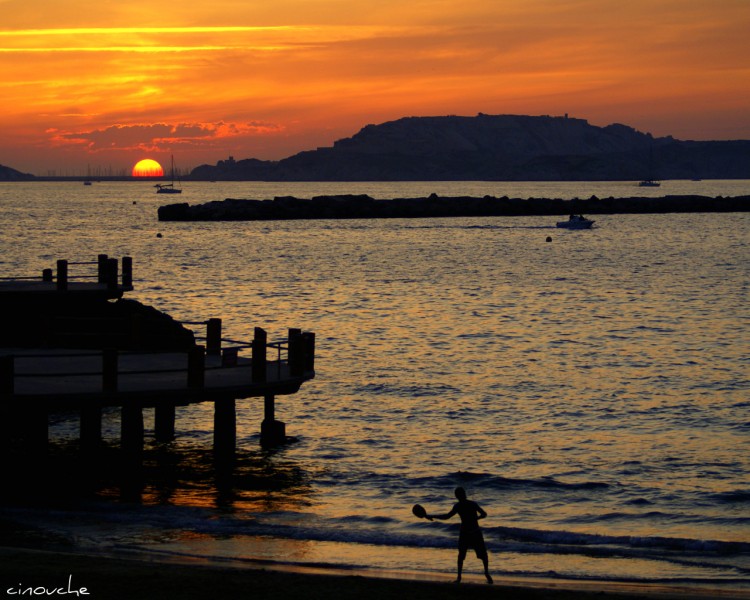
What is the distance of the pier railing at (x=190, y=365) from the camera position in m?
22.8

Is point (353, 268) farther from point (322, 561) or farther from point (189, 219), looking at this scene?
point (189, 219)

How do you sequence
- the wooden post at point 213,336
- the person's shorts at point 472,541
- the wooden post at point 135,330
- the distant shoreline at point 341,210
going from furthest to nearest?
the distant shoreline at point 341,210 < the wooden post at point 213,336 < the wooden post at point 135,330 < the person's shorts at point 472,541

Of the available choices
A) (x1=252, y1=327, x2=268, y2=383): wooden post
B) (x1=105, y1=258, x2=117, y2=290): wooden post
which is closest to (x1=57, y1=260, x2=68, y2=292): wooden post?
(x1=105, y1=258, x2=117, y2=290): wooden post

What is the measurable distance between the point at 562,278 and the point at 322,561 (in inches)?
2766

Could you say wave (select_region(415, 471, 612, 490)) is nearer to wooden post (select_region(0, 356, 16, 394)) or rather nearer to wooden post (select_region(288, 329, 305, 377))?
wooden post (select_region(288, 329, 305, 377))

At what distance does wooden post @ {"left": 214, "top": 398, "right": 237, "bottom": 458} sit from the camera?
26.1 metres

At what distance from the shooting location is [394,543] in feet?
71.3

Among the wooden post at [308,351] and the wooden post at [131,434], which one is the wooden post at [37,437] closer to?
the wooden post at [131,434]

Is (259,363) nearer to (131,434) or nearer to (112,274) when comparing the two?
(131,434)

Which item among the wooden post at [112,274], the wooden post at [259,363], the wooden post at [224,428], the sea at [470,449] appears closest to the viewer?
the sea at [470,449]

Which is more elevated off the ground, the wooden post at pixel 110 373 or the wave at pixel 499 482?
the wooden post at pixel 110 373

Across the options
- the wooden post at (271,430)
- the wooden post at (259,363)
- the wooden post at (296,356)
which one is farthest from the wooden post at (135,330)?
the wooden post at (259,363)

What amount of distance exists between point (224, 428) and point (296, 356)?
254 centimetres

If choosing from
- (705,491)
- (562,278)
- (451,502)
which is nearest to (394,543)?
(451,502)
